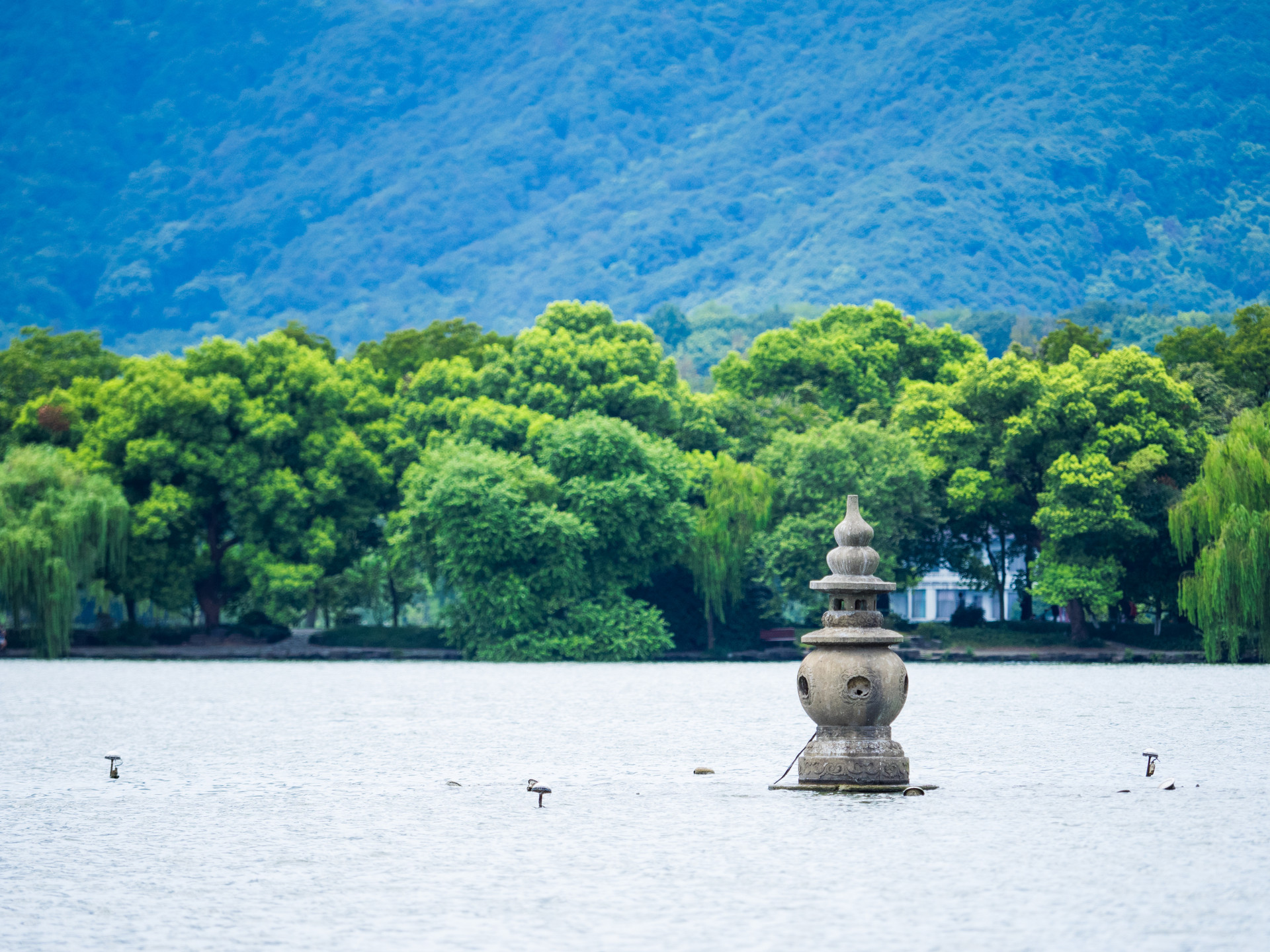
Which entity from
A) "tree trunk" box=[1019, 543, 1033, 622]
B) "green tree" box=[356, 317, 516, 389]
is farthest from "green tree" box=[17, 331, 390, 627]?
"tree trunk" box=[1019, 543, 1033, 622]

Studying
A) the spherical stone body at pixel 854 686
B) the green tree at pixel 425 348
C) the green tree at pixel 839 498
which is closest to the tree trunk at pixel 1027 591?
the green tree at pixel 839 498

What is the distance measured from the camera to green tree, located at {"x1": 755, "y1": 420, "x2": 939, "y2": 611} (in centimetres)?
6950

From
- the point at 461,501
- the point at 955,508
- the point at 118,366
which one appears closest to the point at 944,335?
the point at 955,508

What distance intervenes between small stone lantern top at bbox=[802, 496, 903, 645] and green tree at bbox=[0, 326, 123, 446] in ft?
210

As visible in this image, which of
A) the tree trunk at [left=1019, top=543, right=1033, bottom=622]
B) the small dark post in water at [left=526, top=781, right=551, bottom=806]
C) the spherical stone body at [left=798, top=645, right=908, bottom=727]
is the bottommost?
the small dark post in water at [left=526, top=781, right=551, bottom=806]

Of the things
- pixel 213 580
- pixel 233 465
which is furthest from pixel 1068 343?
pixel 213 580

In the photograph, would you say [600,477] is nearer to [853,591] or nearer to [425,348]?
[425,348]

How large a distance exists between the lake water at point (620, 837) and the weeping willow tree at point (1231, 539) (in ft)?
69.2

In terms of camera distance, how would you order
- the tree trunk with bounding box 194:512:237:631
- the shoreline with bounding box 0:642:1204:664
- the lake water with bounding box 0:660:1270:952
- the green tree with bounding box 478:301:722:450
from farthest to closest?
1. the tree trunk with bounding box 194:512:237:631
2. the green tree with bounding box 478:301:722:450
3. the shoreline with bounding box 0:642:1204:664
4. the lake water with bounding box 0:660:1270:952

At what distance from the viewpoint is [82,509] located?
68188 millimetres

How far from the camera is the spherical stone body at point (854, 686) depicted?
784 inches

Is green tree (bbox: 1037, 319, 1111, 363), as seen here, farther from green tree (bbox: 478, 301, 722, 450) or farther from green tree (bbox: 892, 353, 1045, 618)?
green tree (bbox: 478, 301, 722, 450)

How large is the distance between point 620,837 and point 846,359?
224 ft

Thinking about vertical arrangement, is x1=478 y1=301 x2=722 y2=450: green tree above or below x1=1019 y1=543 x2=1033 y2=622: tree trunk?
above
